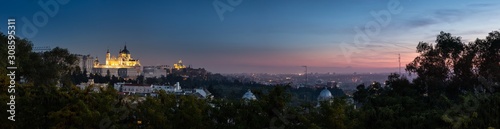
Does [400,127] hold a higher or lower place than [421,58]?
lower

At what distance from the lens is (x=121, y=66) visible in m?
137

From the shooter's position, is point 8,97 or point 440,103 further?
point 440,103

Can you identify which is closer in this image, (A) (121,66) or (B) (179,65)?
(A) (121,66)

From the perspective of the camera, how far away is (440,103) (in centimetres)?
1638

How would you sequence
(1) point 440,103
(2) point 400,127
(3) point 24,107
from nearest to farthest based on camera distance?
(3) point 24,107
(2) point 400,127
(1) point 440,103

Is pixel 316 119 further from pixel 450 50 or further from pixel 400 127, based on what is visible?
pixel 450 50

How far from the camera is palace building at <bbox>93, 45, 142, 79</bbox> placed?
436ft

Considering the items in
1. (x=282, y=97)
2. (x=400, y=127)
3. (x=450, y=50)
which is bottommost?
(x=400, y=127)

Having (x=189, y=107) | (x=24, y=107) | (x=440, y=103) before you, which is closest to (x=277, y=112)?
(x=189, y=107)

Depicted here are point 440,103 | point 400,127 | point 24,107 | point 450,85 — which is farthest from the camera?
point 450,85

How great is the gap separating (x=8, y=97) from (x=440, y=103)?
13.5 meters

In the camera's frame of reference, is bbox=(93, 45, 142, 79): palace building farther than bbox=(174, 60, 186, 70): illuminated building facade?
No

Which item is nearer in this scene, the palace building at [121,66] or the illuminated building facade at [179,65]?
the palace building at [121,66]

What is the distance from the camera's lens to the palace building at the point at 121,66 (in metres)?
Answer: 133
